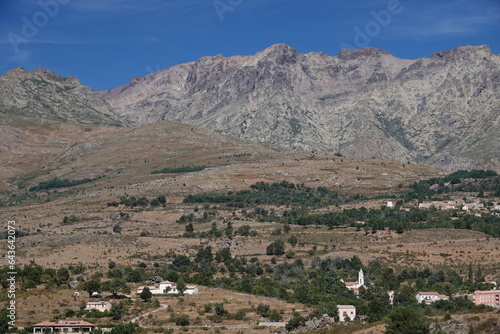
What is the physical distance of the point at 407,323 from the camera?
57031mm

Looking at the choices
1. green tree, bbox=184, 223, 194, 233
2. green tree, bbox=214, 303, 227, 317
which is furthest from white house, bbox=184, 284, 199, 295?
green tree, bbox=184, 223, 194, 233

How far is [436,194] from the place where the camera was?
7781 inches

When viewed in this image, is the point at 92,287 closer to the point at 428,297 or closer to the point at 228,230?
the point at 428,297

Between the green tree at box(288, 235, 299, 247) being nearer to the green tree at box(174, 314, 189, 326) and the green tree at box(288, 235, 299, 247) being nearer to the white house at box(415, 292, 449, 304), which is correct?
the white house at box(415, 292, 449, 304)

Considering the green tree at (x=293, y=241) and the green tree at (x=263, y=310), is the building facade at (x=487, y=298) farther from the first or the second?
the green tree at (x=293, y=241)

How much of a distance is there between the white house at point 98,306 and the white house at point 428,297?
108 ft

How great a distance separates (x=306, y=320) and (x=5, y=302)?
1211 inches

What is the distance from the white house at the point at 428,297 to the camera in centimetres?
8781

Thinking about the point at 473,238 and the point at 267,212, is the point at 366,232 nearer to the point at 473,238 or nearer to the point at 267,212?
the point at 473,238

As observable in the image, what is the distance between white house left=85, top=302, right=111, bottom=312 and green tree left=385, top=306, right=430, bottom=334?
31371 millimetres

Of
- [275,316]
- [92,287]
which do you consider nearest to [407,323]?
[275,316]

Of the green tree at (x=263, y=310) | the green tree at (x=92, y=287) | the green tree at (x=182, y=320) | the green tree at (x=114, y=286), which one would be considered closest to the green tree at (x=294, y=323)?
the green tree at (x=263, y=310)

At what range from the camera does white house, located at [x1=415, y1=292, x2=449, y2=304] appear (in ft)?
288

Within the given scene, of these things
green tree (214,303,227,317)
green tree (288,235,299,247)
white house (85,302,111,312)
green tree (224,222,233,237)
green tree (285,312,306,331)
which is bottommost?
green tree (285,312,306,331)
